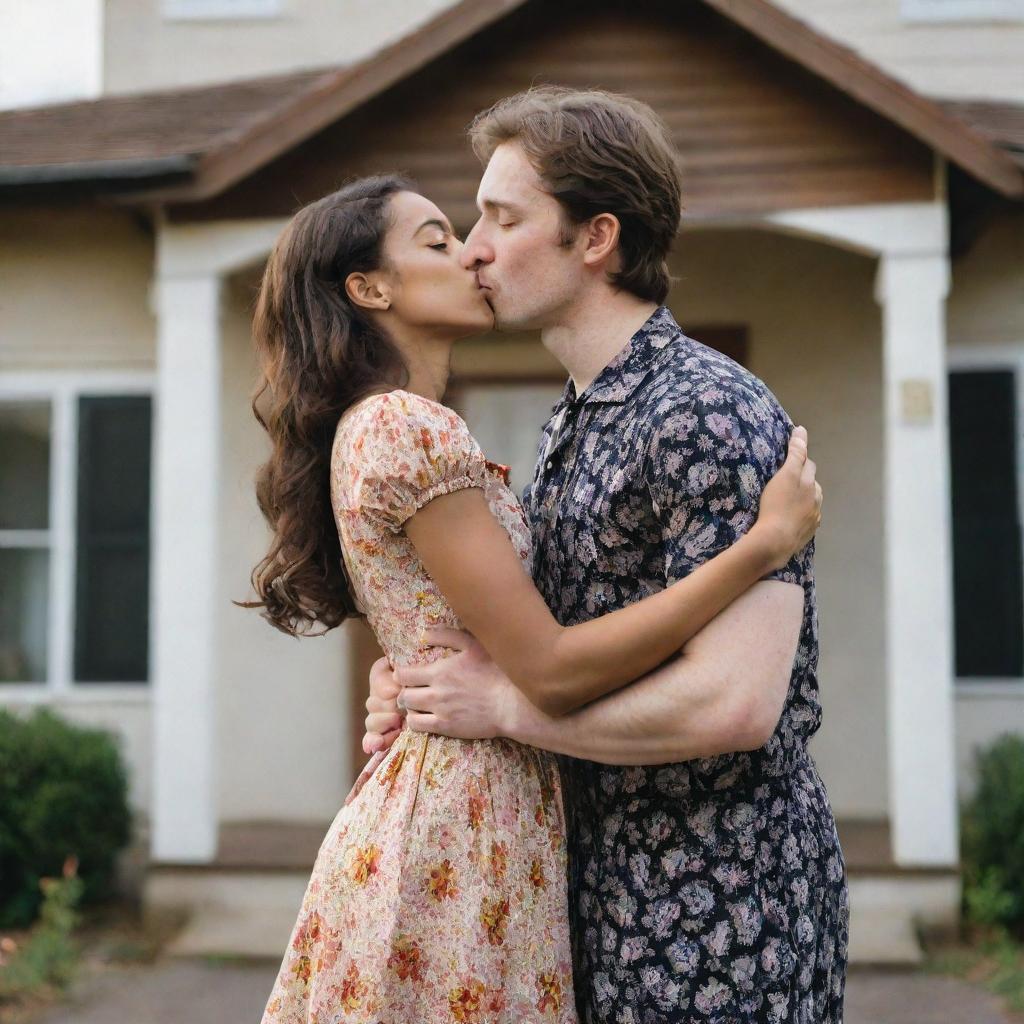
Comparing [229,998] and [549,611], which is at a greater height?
[549,611]

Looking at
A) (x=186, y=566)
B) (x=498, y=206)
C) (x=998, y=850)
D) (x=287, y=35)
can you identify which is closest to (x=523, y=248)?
(x=498, y=206)

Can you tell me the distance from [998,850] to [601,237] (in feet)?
17.5

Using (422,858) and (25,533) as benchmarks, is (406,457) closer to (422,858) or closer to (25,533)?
(422,858)

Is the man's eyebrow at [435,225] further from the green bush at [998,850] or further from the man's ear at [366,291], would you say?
the green bush at [998,850]

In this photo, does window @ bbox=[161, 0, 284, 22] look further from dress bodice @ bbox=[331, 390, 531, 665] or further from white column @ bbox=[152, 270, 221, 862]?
dress bodice @ bbox=[331, 390, 531, 665]

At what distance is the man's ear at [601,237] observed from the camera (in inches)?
89.4

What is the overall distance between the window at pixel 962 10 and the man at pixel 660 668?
7393 millimetres

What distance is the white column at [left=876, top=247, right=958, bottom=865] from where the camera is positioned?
641 cm

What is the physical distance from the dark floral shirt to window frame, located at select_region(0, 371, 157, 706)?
6.04m

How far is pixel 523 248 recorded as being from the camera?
2311mm

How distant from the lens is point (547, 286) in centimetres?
231

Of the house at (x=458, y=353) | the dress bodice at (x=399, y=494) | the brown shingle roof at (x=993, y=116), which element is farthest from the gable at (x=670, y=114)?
the dress bodice at (x=399, y=494)

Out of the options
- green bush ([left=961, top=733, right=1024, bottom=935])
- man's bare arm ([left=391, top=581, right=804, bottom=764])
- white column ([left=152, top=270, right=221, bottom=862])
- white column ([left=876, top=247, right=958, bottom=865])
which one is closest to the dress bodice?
man's bare arm ([left=391, top=581, right=804, bottom=764])

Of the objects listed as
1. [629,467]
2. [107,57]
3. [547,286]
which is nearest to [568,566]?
[629,467]
